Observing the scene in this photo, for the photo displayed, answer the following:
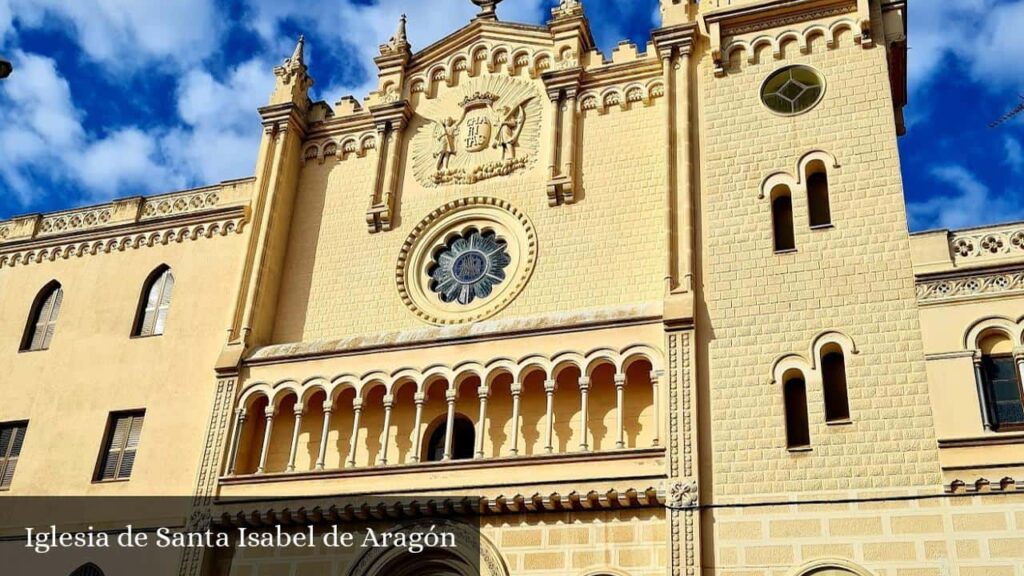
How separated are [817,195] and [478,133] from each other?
7.39m

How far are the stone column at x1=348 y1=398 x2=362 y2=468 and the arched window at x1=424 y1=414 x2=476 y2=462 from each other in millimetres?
1341

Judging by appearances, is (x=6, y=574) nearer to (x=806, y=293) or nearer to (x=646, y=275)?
(x=646, y=275)

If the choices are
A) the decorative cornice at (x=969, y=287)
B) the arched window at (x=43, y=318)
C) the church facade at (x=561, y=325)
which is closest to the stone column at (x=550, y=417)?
the church facade at (x=561, y=325)

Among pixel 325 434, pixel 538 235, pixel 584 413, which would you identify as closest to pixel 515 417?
pixel 584 413

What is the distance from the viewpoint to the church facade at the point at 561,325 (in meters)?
17.3

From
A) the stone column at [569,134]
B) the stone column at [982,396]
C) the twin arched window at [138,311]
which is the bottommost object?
the stone column at [982,396]

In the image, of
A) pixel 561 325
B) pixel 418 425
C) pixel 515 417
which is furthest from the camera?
pixel 418 425

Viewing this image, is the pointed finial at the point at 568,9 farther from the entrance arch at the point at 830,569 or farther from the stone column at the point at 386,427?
the entrance arch at the point at 830,569

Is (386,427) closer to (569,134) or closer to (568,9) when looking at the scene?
(569,134)

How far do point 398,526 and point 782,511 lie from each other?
6534mm

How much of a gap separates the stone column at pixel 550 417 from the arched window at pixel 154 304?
29.9 feet

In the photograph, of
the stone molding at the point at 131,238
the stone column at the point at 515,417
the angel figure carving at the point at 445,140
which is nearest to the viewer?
the stone column at the point at 515,417

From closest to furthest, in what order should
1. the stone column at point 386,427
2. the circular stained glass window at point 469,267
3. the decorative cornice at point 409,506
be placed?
the decorative cornice at point 409,506 → the stone column at point 386,427 → the circular stained glass window at point 469,267

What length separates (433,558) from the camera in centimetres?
1911
